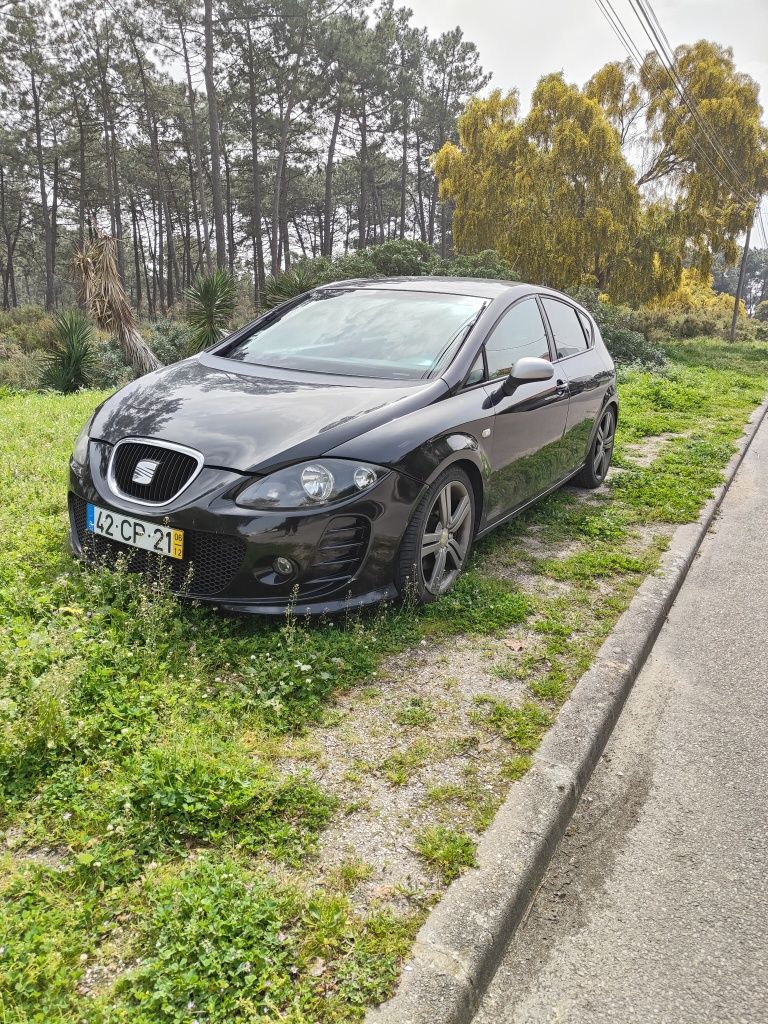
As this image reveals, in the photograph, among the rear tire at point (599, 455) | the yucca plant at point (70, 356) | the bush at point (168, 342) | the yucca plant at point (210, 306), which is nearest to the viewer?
the rear tire at point (599, 455)

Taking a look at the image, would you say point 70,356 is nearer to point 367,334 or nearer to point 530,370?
point 367,334

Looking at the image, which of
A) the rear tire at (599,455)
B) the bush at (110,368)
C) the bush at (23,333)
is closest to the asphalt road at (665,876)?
the rear tire at (599,455)

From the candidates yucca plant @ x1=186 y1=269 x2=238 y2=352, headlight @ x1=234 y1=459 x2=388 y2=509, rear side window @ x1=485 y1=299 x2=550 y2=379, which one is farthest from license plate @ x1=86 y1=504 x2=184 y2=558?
yucca plant @ x1=186 y1=269 x2=238 y2=352

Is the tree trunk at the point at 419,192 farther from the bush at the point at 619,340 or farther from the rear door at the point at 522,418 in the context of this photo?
the rear door at the point at 522,418

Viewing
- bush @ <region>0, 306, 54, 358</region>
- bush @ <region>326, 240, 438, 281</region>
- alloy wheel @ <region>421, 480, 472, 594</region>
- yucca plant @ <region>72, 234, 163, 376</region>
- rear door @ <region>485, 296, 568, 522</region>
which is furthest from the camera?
bush @ <region>0, 306, 54, 358</region>

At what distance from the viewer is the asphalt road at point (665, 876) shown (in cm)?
203

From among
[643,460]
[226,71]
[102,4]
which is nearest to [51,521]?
[643,460]

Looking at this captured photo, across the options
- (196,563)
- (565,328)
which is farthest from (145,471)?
(565,328)

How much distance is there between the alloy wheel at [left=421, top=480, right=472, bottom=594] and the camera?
4.00m

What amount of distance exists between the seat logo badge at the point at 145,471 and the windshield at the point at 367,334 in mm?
1199

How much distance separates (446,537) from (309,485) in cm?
98

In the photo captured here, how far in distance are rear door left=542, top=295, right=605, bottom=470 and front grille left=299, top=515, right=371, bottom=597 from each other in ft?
8.54

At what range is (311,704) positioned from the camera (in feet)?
10.0

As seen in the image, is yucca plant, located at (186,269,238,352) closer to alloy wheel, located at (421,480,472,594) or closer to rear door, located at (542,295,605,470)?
rear door, located at (542,295,605,470)
